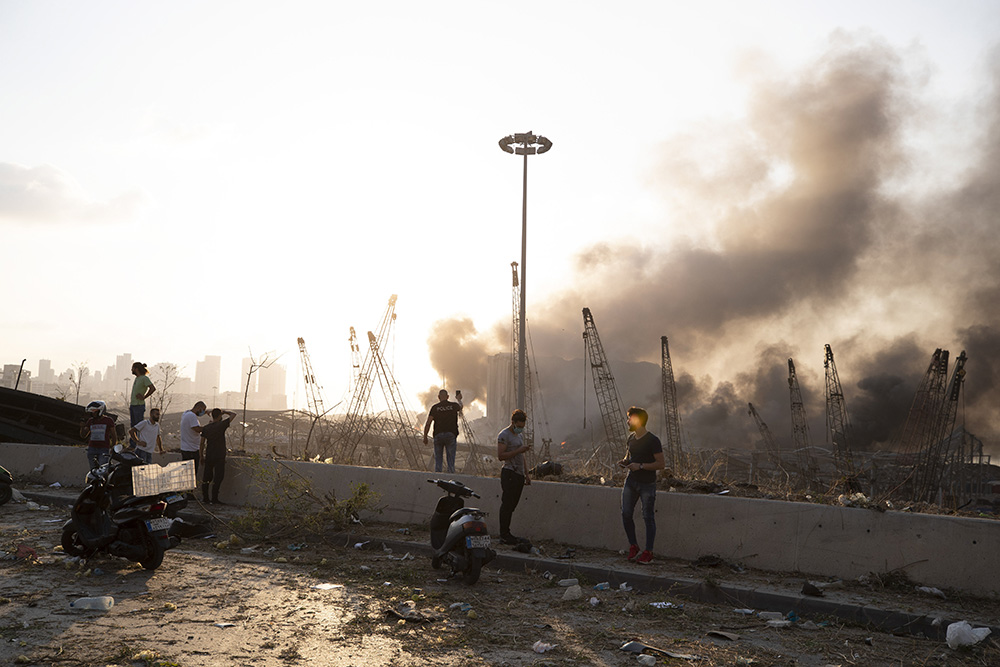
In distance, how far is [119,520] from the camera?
26.0 ft

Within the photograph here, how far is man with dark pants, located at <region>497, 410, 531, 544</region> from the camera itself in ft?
29.7

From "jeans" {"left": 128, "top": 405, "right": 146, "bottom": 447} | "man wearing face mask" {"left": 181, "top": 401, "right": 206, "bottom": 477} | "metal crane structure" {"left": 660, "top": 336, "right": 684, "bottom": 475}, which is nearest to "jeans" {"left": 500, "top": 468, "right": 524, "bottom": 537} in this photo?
"man wearing face mask" {"left": 181, "top": 401, "right": 206, "bottom": 477}

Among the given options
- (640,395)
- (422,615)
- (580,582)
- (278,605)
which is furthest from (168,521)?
(640,395)

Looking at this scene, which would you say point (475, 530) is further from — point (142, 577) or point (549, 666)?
point (142, 577)

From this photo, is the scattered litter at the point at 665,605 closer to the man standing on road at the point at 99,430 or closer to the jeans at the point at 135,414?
the man standing on road at the point at 99,430

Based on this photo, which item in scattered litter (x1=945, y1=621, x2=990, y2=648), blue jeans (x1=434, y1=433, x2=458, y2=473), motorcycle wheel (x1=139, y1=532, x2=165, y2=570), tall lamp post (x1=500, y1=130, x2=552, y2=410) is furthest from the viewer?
tall lamp post (x1=500, y1=130, x2=552, y2=410)

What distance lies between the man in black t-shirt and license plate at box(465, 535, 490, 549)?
6.60 meters

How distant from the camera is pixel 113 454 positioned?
823 cm

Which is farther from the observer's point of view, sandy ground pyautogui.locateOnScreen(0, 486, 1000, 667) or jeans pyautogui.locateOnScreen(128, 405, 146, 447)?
jeans pyautogui.locateOnScreen(128, 405, 146, 447)

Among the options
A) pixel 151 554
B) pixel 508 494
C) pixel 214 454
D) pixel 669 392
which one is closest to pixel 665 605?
pixel 508 494

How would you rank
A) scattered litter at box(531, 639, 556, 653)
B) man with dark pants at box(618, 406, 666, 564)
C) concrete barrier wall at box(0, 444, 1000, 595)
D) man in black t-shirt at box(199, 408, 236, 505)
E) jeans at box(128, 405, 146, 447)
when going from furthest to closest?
jeans at box(128, 405, 146, 447)
man in black t-shirt at box(199, 408, 236, 505)
man with dark pants at box(618, 406, 666, 564)
concrete barrier wall at box(0, 444, 1000, 595)
scattered litter at box(531, 639, 556, 653)

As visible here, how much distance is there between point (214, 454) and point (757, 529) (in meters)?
9.29

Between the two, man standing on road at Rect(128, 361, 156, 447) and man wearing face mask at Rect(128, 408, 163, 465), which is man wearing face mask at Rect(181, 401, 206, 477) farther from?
man standing on road at Rect(128, 361, 156, 447)

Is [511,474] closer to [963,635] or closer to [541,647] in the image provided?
[541,647]
